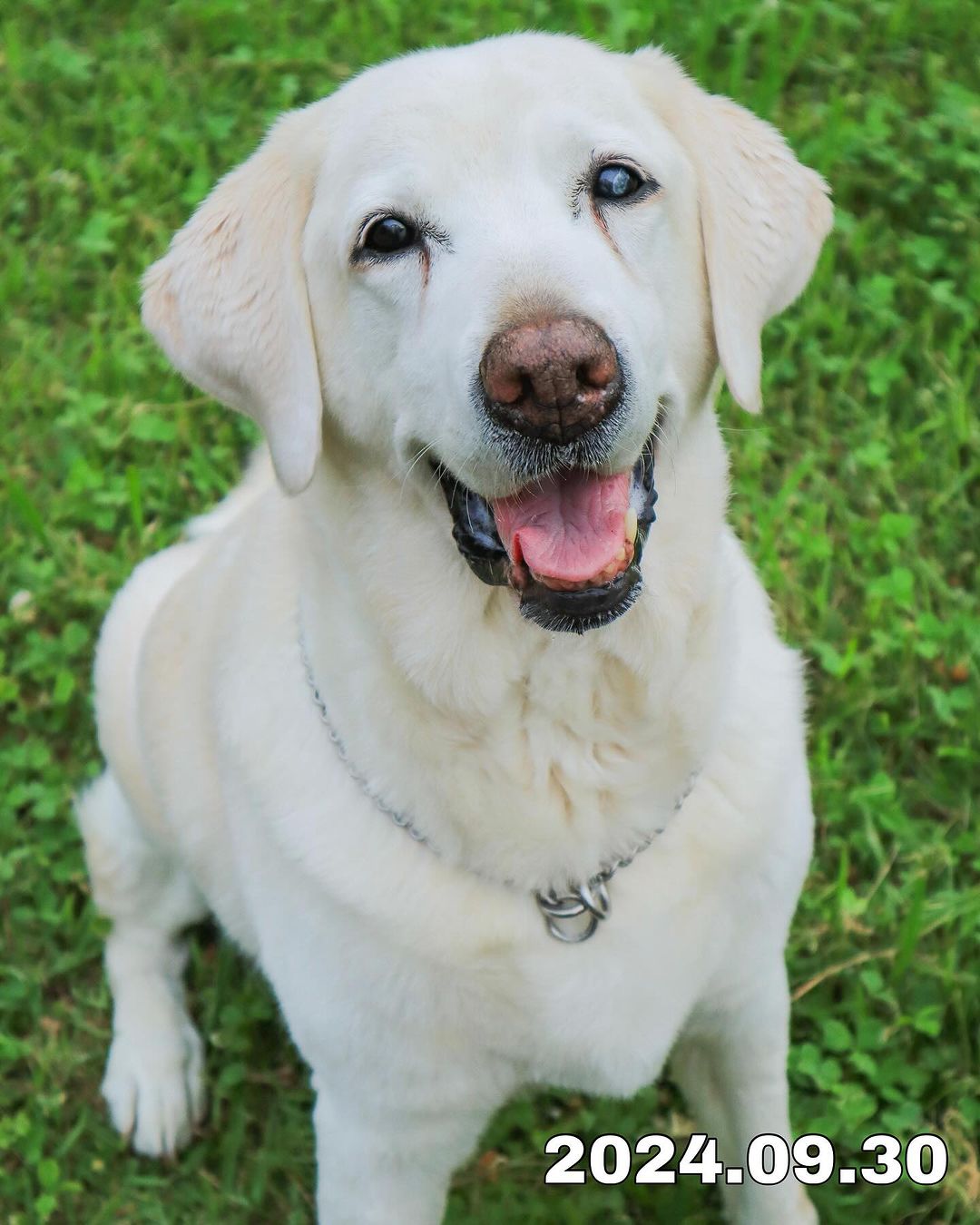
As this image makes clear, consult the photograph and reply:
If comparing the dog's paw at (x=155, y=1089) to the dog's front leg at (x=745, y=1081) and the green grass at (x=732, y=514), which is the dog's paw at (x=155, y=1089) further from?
the dog's front leg at (x=745, y=1081)

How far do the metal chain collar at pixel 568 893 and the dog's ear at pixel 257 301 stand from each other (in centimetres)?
56

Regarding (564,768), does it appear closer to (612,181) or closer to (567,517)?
(567,517)

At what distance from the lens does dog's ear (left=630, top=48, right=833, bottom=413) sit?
2486 millimetres

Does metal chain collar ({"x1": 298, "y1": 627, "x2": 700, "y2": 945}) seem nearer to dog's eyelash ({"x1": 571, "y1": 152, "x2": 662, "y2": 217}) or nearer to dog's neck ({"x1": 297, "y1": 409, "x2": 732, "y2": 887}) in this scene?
dog's neck ({"x1": 297, "y1": 409, "x2": 732, "y2": 887})

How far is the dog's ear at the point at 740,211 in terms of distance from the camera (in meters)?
2.49

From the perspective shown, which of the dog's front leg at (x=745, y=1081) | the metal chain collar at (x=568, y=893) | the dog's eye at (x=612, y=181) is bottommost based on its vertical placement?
the dog's front leg at (x=745, y=1081)

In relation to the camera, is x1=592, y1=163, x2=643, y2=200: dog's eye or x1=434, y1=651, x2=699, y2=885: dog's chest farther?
x1=434, y1=651, x2=699, y2=885: dog's chest

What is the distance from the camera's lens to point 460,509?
2406 millimetres

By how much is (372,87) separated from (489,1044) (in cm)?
159

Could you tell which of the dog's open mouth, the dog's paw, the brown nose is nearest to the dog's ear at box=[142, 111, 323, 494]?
the dog's open mouth

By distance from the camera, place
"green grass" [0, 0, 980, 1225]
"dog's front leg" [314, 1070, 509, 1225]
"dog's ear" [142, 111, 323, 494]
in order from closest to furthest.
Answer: "dog's ear" [142, 111, 323, 494], "dog's front leg" [314, 1070, 509, 1225], "green grass" [0, 0, 980, 1225]

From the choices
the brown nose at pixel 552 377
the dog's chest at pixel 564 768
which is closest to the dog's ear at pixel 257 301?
the brown nose at pixel 552 377

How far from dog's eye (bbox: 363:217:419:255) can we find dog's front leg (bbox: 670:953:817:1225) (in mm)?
1465

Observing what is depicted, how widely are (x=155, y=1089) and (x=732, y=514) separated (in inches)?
82.1
